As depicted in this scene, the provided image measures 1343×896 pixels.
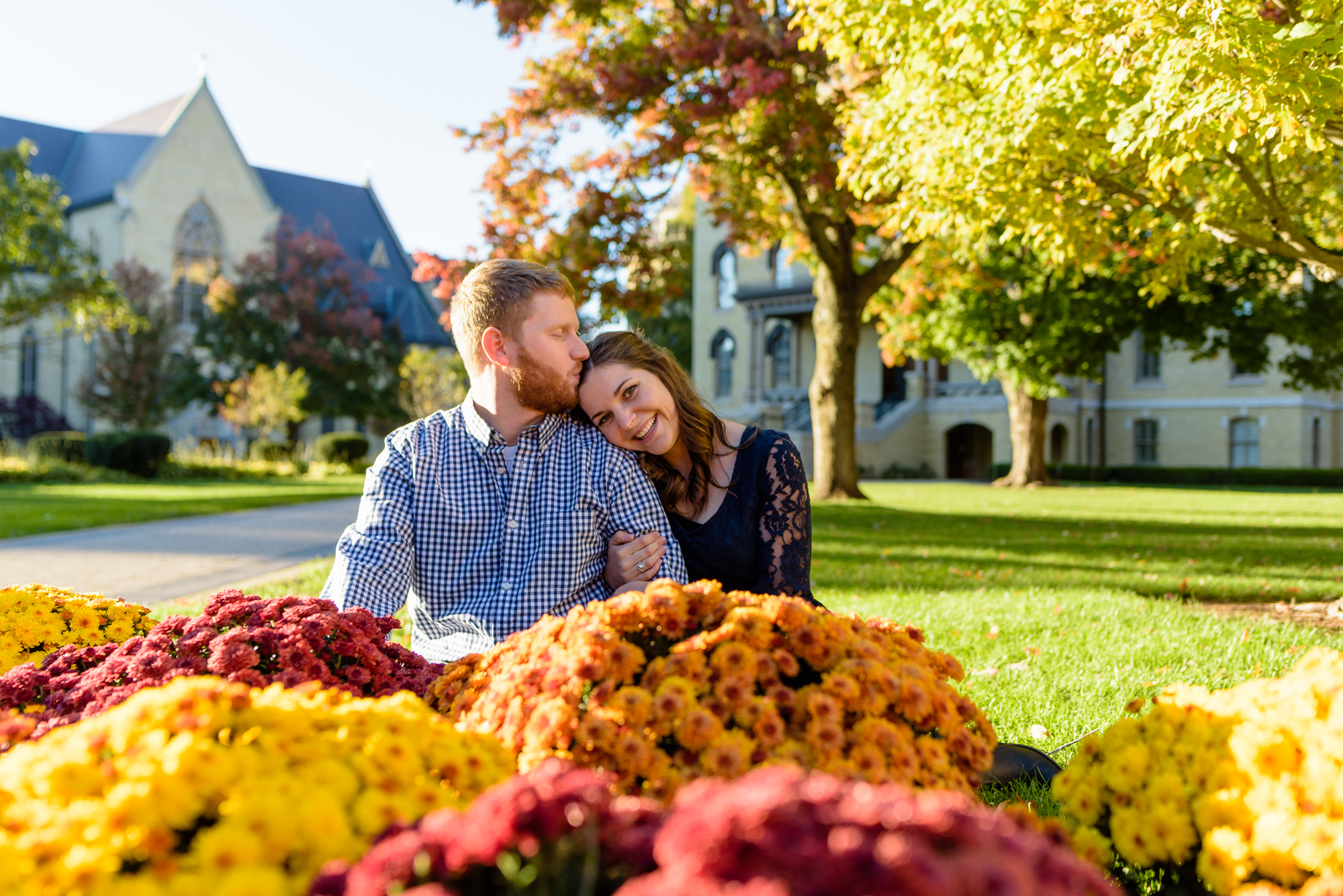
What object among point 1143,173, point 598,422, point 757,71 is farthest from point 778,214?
point 598,422

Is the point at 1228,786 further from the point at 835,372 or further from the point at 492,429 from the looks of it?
the point at 835,372

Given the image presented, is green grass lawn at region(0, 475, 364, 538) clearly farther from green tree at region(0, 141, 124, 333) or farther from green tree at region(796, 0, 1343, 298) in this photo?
green tree at region(796, 0, 1343, 298)

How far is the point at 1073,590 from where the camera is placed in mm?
6656

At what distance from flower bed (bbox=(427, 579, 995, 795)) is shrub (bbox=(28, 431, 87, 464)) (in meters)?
24.7

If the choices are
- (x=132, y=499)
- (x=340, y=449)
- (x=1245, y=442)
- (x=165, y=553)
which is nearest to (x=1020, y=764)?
(x=165, y=553)

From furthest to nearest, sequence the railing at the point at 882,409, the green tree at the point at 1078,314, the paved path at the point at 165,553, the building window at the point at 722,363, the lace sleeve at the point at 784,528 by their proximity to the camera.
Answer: the building window at the point at 722,363 < the railing at the point at 882,409 < the green tree at the point at 1078,314 < the paved path at the point at 165,553 < the lace sleeve at the point at 784,528

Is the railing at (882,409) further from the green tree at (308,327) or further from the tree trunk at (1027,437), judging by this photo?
the green tree at (308,327)

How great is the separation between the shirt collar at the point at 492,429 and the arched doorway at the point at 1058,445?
32.7 m

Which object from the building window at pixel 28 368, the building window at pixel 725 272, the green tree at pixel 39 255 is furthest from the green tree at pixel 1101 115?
the building window at pixel 28 368

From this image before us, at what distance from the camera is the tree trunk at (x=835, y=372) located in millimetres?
14195

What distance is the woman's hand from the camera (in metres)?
2.67

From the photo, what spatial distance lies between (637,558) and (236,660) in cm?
109

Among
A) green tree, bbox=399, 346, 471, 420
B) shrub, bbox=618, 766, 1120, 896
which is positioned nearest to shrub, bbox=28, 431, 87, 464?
green tree, bbox=399, 346, 471, 420

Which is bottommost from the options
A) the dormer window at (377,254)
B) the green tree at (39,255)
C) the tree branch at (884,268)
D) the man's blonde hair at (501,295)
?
the man's blonde hair at (501,295)
